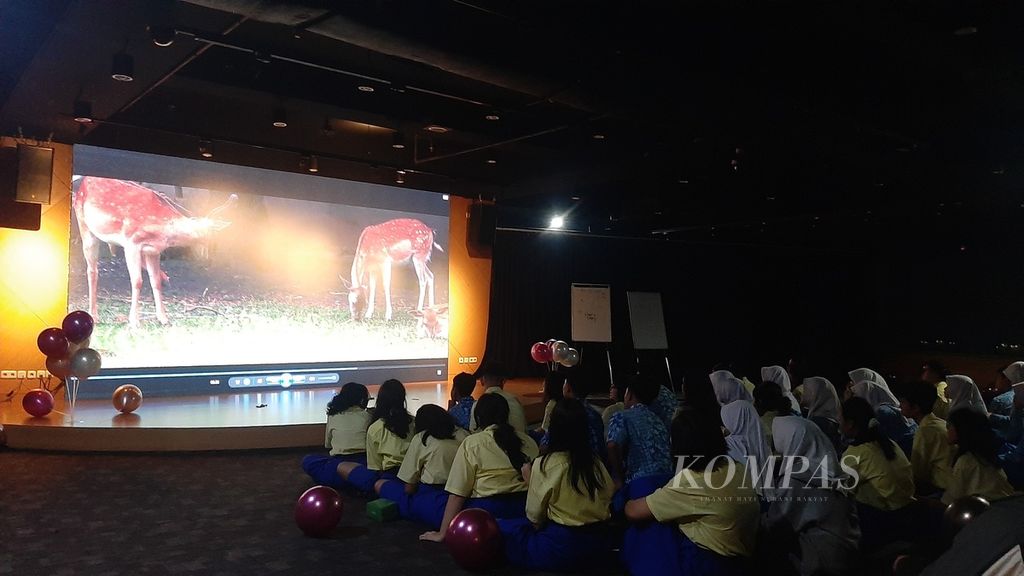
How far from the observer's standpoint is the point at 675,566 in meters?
3.03

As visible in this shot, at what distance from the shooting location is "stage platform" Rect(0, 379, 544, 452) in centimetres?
614

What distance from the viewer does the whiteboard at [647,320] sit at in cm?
1213

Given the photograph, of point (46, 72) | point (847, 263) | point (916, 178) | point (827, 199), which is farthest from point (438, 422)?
point (847, 263)

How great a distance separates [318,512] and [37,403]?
4114 mm

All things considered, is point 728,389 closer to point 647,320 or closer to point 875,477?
point 875,477

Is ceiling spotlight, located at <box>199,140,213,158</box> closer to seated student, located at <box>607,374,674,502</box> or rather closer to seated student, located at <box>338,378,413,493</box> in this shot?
seated student, located at <box>338,378,413,493</box>

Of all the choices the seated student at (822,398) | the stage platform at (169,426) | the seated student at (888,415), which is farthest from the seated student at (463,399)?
the seated student at (888,415)

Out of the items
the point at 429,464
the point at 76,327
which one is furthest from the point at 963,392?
the point at 76,327

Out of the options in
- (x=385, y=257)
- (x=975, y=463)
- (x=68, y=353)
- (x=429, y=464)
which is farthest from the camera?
(x=385, y=257)

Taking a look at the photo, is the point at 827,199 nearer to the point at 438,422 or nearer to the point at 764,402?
the point at 764,402

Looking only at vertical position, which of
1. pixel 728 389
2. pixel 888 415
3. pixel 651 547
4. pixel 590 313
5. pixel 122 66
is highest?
pixel 122 66

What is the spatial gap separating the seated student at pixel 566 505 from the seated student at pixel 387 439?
1.30 meters

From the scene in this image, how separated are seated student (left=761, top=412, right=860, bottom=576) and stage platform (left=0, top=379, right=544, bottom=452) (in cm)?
469

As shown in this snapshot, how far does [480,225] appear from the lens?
10.7 m
